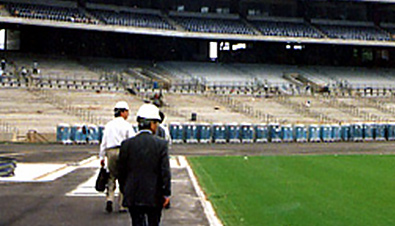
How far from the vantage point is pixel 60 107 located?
4178 cm

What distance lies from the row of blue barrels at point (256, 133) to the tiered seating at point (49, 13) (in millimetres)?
21904

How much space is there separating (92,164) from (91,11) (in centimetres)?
4015

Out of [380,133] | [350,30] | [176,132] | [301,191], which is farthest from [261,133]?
[350,30]

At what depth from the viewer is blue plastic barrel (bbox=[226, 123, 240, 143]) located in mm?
37281

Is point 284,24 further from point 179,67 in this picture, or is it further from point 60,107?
point 60,107

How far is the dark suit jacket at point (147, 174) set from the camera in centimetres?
593

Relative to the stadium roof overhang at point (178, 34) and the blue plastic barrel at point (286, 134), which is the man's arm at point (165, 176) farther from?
the stadium roof overhang at point (178, 34)

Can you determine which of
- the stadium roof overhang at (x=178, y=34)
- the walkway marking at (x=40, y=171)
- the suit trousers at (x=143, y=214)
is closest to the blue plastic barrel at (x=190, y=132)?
the walkway marking at (x=40, y=171)

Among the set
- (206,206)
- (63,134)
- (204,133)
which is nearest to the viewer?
(206,206)

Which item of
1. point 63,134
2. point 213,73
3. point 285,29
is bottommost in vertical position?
point 63,134

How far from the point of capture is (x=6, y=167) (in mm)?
16188

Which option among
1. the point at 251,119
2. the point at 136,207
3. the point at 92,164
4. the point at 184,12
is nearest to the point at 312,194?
the point at 136,207

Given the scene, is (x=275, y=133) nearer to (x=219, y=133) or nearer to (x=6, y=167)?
(x=219, y=133)

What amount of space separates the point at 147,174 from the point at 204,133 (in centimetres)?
3122
